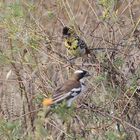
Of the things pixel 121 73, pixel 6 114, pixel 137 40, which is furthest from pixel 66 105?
pixel 6 114

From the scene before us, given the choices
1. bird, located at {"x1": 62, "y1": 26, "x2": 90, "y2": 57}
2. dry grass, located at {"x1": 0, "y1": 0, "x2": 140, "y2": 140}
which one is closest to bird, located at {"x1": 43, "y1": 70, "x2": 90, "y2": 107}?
dry grass, located at {"x1": 0, "y1": 0, "x2": 140, "y2": 140}

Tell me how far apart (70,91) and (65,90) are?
0.13ft

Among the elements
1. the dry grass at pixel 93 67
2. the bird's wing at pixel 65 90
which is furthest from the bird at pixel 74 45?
the bird's wing at pixel 65 90

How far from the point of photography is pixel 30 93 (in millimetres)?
6395

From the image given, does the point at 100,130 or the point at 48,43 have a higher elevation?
the point at 48,43

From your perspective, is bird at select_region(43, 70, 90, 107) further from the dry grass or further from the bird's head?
the dry grass

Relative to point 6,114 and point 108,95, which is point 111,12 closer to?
point 108,95

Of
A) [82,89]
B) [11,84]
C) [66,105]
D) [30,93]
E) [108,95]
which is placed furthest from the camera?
[11,84]

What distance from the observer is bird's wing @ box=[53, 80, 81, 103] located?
4566 millimetres

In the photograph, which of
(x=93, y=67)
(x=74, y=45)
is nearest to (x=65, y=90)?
(x=74, y=45)

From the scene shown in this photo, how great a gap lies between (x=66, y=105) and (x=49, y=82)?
135 centimetres

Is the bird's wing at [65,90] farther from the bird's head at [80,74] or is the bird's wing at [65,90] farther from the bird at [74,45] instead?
the bird at [74,45]

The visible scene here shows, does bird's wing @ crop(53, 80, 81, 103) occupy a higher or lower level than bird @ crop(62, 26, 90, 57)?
lower

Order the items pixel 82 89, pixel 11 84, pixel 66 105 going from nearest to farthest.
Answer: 1. pixel 66 105
2. pixel 82 89
3. pixel 11 84
